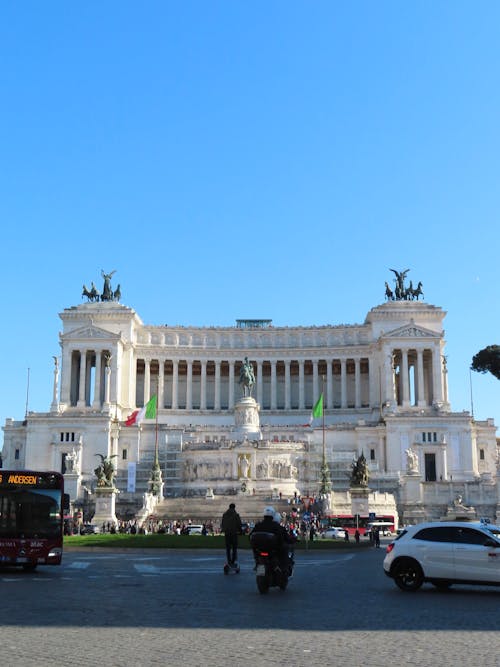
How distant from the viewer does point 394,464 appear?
9606 cm

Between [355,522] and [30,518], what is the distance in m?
40.8

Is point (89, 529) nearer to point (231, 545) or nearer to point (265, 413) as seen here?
point (231, 545)

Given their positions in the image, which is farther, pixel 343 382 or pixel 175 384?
pixel 175 384

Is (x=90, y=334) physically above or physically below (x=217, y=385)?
above

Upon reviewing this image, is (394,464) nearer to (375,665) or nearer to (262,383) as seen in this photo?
(262,383)

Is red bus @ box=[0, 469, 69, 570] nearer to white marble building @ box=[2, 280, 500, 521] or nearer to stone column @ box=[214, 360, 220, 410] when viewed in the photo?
white marble building @ box=[2, 280, 500, 521]

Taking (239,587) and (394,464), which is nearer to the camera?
(239,587)

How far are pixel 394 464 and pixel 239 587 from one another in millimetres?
76488

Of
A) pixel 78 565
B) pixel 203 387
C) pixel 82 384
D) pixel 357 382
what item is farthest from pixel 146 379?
pixel 78 565

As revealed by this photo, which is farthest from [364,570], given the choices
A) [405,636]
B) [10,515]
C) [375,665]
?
[375,665]

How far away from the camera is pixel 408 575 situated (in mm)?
21438

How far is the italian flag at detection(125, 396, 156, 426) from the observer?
9419 centimetres

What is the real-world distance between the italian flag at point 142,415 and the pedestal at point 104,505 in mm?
25527

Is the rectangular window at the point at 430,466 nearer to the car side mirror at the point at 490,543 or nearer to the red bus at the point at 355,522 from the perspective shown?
the red bus at the point at 355,522
